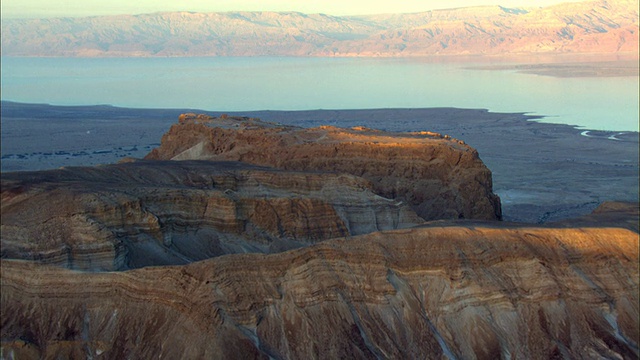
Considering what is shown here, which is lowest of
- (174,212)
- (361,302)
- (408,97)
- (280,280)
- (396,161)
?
(408,97)

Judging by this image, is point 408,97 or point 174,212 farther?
point 408,97

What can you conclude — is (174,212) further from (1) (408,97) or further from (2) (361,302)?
(1) (408,97)

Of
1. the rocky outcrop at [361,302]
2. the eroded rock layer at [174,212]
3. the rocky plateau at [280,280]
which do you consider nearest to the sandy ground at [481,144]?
the eroded rock layer at [174,212]

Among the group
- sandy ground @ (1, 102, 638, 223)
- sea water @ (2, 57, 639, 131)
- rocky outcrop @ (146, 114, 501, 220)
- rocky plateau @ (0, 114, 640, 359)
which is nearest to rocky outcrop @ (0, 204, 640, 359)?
rocky plateau @ (0, 114, 640, 359)

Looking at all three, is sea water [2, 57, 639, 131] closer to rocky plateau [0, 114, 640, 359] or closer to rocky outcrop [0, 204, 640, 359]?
rocky plateau [0, 114, 640, 359]

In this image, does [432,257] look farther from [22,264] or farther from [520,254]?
[22,264]

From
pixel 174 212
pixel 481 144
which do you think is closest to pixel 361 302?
pixel 174 212

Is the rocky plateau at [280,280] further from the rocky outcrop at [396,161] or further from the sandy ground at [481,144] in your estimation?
the sandy ground at [481,144]
